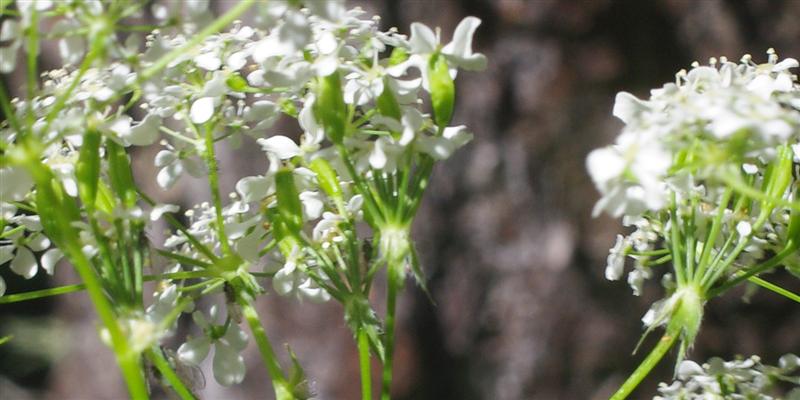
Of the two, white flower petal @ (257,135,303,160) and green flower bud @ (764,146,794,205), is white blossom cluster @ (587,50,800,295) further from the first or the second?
white flower petal @ (257,135,303,160)

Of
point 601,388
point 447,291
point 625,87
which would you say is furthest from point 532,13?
point 601,388

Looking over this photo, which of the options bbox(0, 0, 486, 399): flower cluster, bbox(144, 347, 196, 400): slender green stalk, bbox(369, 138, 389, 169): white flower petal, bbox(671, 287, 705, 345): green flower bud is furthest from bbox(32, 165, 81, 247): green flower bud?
bbox(671, 287, 705, 345): green flower bud

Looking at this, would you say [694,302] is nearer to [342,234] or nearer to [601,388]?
[342,234]

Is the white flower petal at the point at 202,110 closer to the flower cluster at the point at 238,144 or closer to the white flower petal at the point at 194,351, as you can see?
the flower cluster at the point at 238,144

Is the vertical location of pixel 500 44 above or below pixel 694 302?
below

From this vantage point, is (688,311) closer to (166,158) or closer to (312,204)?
(312,204)

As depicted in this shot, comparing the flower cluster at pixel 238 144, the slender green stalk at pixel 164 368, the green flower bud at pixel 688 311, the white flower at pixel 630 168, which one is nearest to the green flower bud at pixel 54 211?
the flower cluster at pixel 238 144

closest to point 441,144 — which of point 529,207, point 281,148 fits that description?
point 281,148
